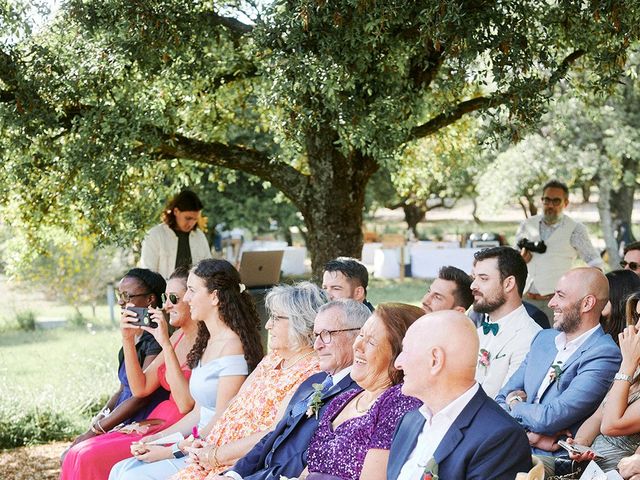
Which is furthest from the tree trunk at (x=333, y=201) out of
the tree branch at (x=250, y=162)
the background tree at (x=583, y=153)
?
the background tree at (x=583, y=153)

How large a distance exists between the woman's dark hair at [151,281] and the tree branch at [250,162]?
6.35ft

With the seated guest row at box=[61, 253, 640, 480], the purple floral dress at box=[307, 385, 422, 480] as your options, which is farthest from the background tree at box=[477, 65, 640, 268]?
the purple floral dress at box=[307, 385, 422, 480]

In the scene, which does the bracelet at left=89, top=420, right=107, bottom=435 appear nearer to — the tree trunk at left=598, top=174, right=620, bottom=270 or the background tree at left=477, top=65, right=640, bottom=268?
the background tree at left=477, top=65, right=640, bottom=268

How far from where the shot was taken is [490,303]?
4.80 metres

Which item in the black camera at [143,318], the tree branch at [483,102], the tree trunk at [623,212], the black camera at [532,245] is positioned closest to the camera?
the black camera at [143,318]

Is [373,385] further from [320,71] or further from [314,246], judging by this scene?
[314,246]

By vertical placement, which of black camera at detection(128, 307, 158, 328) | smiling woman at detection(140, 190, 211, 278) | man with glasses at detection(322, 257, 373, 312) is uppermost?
smiling woman at detection(140, 190, 211, 278)

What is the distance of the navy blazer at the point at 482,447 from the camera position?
9.42ft

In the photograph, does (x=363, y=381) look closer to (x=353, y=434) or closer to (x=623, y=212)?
(x=353, y=434)

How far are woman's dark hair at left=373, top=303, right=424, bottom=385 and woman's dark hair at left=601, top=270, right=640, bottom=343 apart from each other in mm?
1184

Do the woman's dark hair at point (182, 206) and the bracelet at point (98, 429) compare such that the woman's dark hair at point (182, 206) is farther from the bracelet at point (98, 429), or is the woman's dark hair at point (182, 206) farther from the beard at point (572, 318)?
the beard at point (572, 318)

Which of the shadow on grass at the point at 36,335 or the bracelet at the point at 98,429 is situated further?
the shadow on grass at the point at 36,335

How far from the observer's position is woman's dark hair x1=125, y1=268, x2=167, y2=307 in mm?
5621

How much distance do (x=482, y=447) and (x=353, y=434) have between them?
0.80 metres
